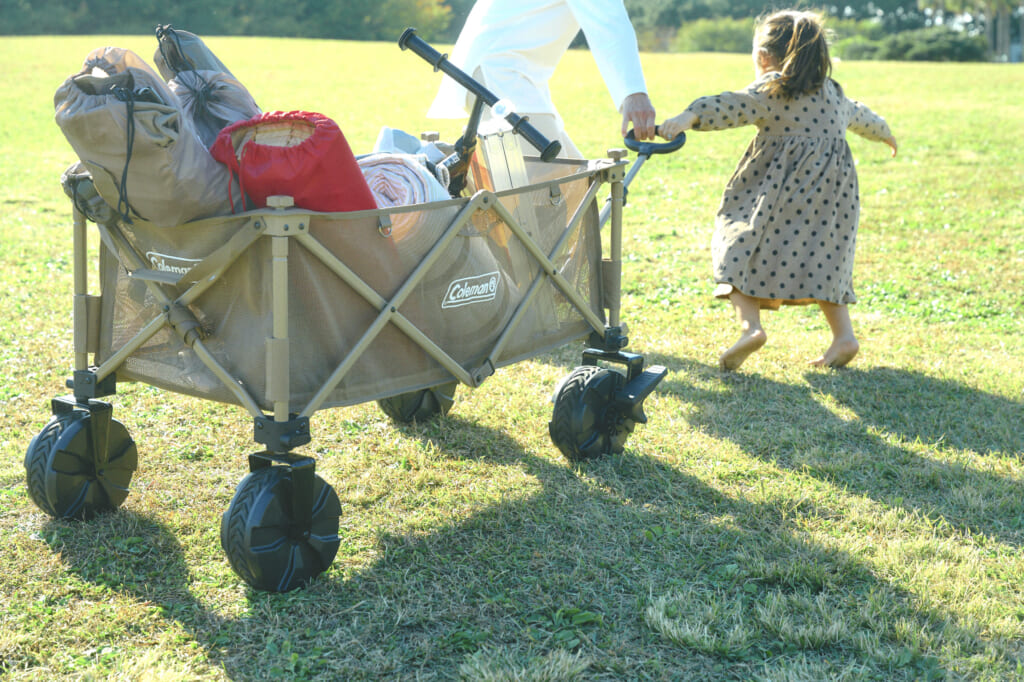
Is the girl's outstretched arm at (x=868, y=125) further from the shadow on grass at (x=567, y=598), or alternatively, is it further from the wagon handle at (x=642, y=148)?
the shadow on grass at (x=567, y=598)

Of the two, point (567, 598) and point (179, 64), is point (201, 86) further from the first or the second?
point (567, 598)

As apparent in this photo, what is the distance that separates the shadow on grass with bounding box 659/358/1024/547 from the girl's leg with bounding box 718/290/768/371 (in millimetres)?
85

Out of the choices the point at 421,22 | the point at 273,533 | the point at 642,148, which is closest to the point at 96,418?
the point at 273,533

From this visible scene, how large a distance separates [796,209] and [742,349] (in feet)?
2.17

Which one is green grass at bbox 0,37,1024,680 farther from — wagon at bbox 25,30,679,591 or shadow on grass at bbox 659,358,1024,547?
wagon at bbox 25,30,679,591

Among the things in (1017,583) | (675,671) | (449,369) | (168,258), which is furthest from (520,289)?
(1017,583)

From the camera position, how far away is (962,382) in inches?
174

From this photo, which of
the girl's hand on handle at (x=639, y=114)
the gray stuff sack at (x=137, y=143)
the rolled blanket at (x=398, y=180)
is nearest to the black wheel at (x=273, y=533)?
the gray stuff sack at (x=137, y=143)

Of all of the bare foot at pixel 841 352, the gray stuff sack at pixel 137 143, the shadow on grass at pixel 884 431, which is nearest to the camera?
the gray stuff sack at pixel 137 143

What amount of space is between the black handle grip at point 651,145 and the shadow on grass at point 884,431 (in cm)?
109

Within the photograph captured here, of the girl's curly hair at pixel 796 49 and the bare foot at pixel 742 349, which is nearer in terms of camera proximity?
the girl's curly hair at pixel 796 49

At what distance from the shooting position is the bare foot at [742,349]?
14.3 feet

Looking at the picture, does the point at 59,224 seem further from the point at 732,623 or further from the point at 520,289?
the point at 732,623

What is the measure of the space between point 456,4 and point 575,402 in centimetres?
5367
